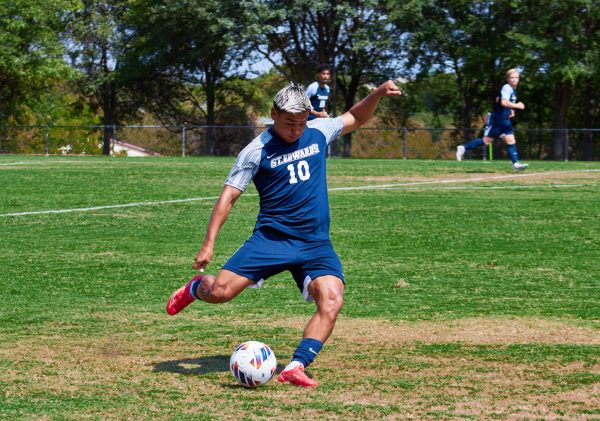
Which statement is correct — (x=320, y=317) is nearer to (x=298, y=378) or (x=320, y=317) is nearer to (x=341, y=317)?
(x=298, y=378)

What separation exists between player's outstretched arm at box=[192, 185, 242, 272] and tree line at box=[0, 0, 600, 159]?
37.4 metres

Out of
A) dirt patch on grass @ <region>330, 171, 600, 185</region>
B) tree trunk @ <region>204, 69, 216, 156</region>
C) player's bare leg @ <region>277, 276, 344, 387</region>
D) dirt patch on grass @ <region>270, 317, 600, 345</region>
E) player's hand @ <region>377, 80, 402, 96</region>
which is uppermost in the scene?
tree trunk @ <region>204, 69, 216, 156</region>

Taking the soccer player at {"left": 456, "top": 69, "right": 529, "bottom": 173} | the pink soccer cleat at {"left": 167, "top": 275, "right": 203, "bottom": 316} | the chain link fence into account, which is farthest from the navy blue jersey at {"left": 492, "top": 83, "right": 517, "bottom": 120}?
the chain link fence

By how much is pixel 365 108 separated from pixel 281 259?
1.41 meters

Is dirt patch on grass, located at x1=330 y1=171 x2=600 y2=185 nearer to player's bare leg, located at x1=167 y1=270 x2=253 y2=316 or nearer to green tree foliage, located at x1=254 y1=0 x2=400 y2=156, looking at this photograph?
player's bare leg, located at x1=167 y1=270 x2=253 y2=316

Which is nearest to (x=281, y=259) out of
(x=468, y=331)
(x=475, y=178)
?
(x=468, y=331)

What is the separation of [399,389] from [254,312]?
269 cm

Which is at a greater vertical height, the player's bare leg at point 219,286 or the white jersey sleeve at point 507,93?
the white jersey sleeve at point 507,93

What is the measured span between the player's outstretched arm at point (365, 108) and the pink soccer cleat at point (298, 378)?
1824mm

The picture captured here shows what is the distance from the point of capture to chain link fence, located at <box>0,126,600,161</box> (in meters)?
43.0

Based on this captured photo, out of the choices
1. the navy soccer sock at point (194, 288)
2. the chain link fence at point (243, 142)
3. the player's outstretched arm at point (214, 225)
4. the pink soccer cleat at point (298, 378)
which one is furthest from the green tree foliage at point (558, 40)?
the pink soccer cleat at point (298, 378)

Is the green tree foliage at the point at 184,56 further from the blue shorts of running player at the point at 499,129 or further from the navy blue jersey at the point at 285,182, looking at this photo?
→ the navy blue jersey at the point at 285,182

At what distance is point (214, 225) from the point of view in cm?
638

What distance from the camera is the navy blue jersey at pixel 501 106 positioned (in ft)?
73.7
